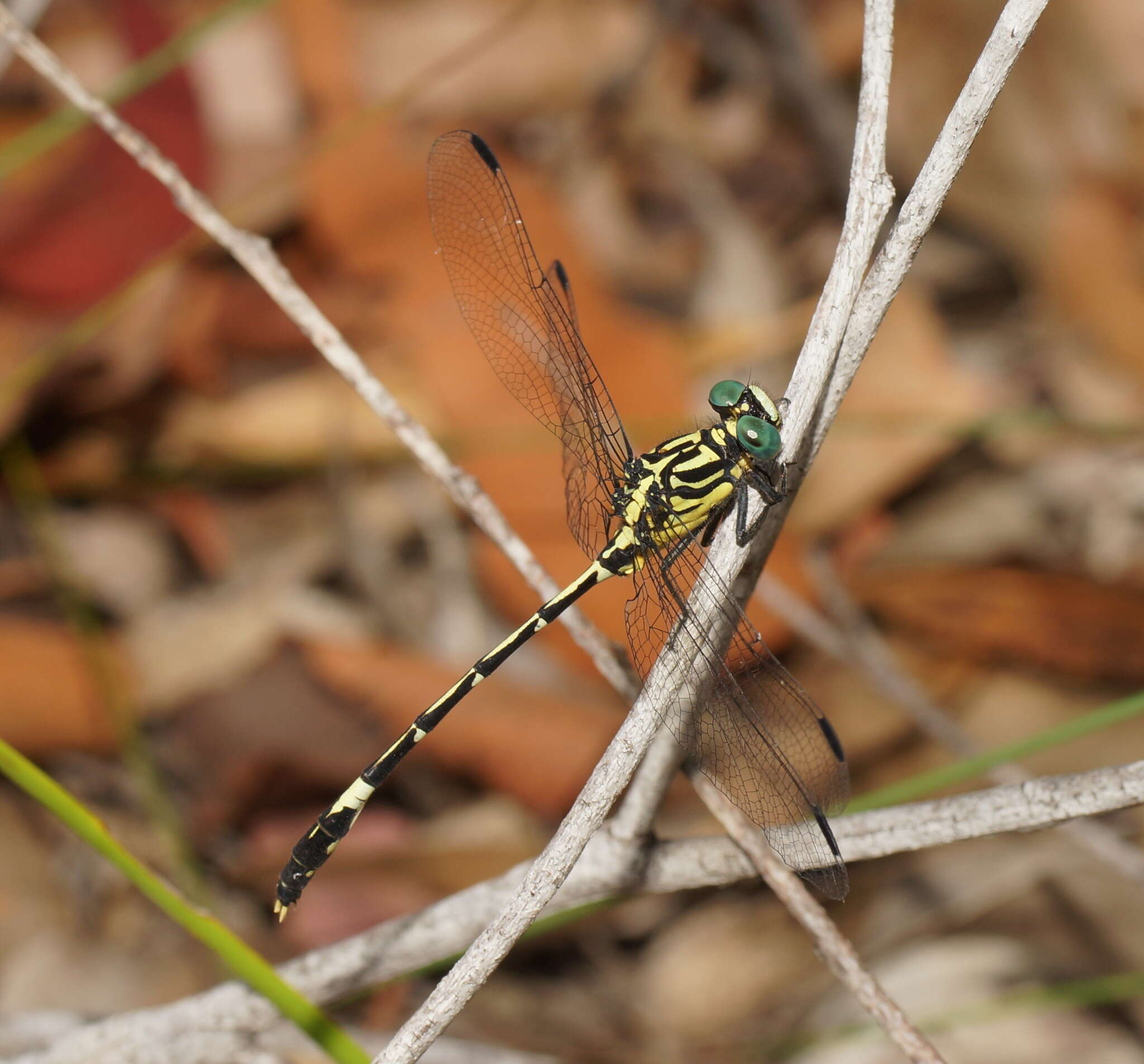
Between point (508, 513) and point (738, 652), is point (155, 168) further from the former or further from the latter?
point (508, 513)

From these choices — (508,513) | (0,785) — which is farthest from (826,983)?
(0,785)

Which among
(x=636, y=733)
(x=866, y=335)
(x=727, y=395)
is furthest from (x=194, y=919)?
(x=727, y=395)

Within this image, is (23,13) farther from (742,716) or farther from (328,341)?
(742,716)

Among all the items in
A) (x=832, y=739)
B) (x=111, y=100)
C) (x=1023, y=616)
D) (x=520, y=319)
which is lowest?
(x=1023, y=616)

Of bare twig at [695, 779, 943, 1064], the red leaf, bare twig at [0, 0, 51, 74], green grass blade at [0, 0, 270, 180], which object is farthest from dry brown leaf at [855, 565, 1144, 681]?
bare twig at [0, 0, 51, 74]

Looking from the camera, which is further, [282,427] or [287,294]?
[282,427]

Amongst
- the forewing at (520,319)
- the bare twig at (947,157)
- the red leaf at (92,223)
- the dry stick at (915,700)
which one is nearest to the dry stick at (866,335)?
the bare twig at (947,157)
